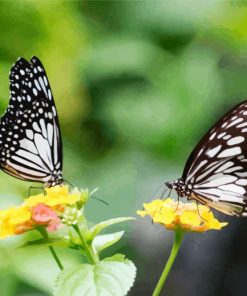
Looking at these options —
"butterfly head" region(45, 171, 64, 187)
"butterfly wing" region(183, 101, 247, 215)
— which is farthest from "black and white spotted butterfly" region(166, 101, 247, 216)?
"butterfly head" region(45, 171, 64, 187)

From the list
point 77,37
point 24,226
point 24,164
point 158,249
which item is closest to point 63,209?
point 24,226

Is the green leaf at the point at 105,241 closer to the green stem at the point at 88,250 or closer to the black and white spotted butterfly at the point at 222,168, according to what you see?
the green stem at the point at 88,250

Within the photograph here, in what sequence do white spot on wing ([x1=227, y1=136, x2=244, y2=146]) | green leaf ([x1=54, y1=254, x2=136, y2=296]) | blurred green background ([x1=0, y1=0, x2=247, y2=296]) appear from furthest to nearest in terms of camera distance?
blurred green background ([x1=0, y1=0, x2=247, y2=296]) → white spot on wing ([x1=227, y1=136, x2=244, y2=146]) → green leaf ([x1=54, y1=254, x2=136, y2=296])

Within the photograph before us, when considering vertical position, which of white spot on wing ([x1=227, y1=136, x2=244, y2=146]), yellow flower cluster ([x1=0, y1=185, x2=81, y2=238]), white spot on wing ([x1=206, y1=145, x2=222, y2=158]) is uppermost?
white spot on wing ([x1=227, y1=136, x2=244, y2=146])

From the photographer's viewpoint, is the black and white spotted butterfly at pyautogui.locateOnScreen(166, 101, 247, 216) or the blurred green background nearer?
the black and white spotted butterfly at pyautogui.locateOnScreen(166, 101, 247, 216)

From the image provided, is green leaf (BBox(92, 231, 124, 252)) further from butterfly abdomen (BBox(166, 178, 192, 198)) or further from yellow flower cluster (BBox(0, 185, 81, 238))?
butterfly abdomen (BBox(166, 178, 192, 198))

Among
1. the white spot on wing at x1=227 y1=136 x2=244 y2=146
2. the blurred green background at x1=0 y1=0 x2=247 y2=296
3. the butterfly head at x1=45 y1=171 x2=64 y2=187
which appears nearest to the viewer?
the white spot on wing at x1=227 y1=136 x2=244 y2=146

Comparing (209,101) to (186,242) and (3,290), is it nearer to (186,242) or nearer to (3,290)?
(186,242)

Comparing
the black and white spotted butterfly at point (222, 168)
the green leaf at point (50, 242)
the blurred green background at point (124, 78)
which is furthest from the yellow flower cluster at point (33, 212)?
the blurred green background at point (124, 78)

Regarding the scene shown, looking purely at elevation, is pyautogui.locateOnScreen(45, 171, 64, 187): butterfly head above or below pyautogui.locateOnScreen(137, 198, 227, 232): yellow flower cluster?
below
